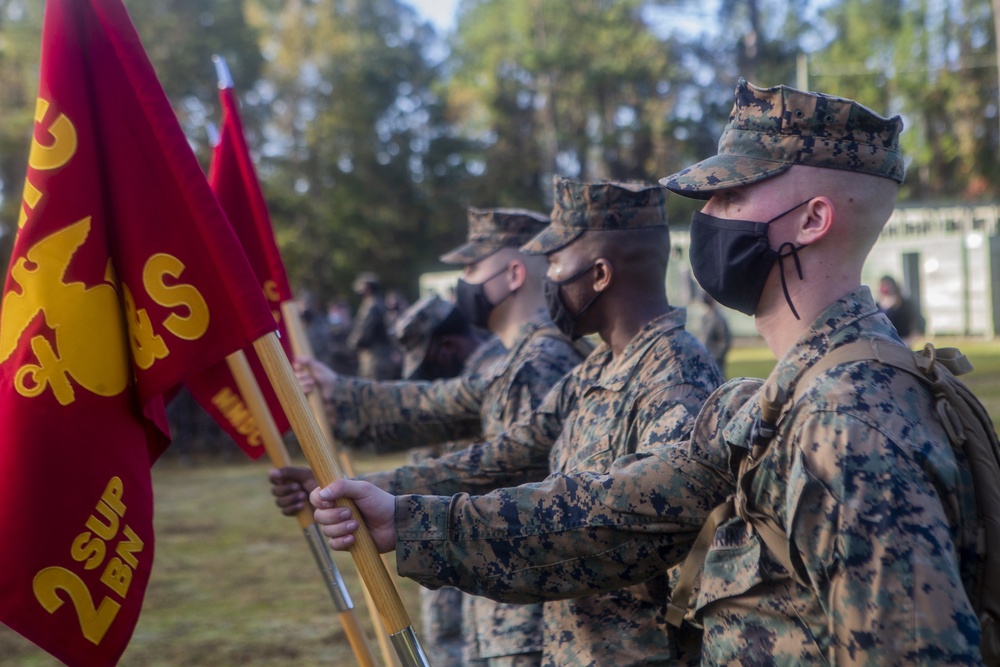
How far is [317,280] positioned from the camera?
3834cm

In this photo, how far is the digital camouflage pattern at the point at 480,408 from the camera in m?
3.60

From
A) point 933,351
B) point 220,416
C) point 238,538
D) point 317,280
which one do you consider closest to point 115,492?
point 220,416

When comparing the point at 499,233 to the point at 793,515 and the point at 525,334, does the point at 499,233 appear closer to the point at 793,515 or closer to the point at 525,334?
the point at 525,334

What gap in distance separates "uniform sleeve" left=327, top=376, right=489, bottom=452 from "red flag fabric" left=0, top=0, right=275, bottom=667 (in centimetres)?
185

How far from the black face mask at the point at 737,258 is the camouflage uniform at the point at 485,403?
1.73 m

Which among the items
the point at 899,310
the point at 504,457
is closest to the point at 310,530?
the point at 504,457

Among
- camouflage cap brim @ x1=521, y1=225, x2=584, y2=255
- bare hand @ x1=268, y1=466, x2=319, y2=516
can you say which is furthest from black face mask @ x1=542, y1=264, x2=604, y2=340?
bare hand @ x1=268, y1=466, x2=319, y2=516

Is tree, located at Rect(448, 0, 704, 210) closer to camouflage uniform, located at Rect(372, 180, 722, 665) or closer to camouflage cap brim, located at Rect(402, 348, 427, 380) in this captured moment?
camouflage cap brim, located at Rect(402, 348, 427, 380)

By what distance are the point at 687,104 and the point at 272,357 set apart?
128 feet

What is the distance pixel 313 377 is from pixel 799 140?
292 cm

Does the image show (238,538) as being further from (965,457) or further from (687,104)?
(687,104)

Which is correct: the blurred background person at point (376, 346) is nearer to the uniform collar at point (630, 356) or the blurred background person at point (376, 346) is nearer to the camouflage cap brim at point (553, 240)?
the camouflage cap brim at point (553, 240)

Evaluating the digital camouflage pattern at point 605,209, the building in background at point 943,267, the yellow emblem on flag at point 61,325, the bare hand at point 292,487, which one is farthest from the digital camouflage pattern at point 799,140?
the building in background at point 943,267

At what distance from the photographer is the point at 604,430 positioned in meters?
2.86
